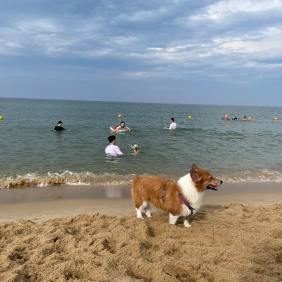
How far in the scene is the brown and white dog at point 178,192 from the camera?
14.5ft

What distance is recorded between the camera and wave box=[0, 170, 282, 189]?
7891 millimetres

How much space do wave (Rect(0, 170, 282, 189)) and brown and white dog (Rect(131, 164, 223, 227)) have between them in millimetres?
3664

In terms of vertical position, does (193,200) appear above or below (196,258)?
above

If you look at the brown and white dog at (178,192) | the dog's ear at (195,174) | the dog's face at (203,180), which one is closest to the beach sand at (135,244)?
the brown and white dog at (178,192)

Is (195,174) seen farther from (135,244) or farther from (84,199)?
(84,199)

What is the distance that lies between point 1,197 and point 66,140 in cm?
960

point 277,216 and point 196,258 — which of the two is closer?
point 196,258

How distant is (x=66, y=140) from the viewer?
52.5ft

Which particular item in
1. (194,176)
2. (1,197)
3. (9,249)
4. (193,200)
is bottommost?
(1,197)

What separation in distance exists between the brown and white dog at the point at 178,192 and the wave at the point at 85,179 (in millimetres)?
3664

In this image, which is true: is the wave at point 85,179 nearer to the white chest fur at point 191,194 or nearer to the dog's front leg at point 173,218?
the dog's front leg at point 173,218

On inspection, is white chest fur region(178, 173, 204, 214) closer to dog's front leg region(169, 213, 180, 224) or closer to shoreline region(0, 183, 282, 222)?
dog's front leg region(169, 213, 180, 224)

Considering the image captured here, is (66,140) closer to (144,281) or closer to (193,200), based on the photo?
(193,200)

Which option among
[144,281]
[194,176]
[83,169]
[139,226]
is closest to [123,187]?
[83,169]
